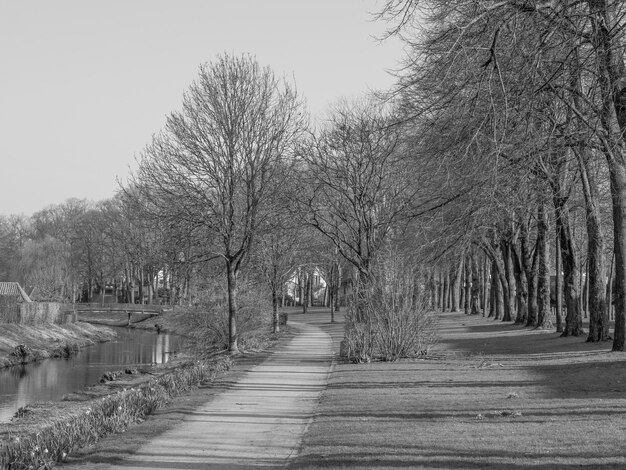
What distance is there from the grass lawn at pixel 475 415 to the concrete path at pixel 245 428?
0.41 m

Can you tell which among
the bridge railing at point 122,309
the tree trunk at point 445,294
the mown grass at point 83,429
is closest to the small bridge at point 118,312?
the bridge railing at point 122,309

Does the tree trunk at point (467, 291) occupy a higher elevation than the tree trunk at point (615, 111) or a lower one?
lower

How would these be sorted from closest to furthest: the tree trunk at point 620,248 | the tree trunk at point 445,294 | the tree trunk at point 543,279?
the tree trunk at point 620,248, the tree trunk at point 543,279, the tree trunk at point 445,294

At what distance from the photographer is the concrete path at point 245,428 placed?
9.76 metres

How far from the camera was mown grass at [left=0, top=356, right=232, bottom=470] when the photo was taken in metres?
9.91

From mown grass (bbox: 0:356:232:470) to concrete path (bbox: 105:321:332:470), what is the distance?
93 centimetres

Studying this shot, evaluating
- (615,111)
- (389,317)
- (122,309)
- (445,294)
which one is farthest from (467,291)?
(615,111)

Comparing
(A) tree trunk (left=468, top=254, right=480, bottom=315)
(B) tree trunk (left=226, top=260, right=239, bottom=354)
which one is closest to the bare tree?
(B) tree trunk (left=226, top=260, right=239, bottom=354)

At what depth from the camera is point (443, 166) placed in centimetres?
1942

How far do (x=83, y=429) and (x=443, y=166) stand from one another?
11.2 meters

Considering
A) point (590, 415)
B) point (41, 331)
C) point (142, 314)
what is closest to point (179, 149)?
point (590, 415)

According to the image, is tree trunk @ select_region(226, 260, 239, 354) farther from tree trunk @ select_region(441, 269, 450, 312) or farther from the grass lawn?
tree trunk @ select_region(441, 269, 450, 312)

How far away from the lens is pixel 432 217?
76.3 feet

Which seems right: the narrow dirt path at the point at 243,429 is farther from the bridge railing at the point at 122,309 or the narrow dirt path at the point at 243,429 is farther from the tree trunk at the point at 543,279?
the bridge railing at the point at 122,309
